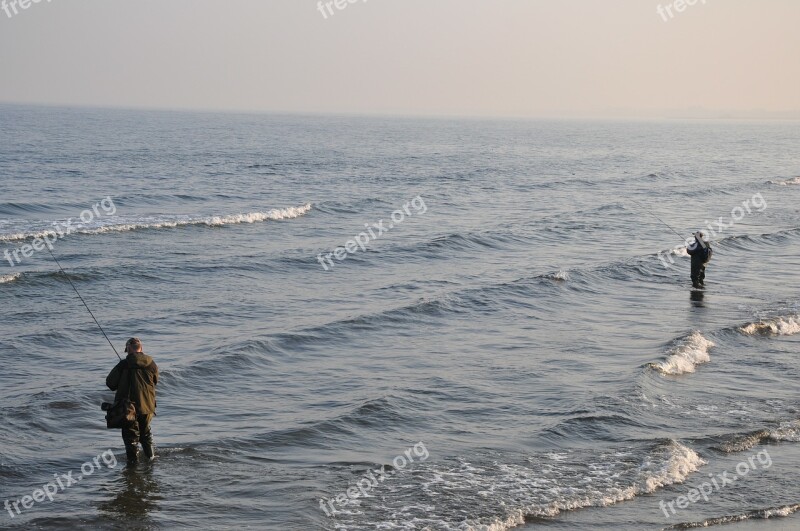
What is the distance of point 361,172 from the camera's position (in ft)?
182

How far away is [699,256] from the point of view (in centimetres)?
2217

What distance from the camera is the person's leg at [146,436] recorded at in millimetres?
11039

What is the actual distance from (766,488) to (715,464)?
0.87 metres

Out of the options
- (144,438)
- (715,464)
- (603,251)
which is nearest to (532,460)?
(715,464)

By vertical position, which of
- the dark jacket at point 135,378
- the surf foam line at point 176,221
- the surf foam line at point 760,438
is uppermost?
the dark jacket at point 135,378
